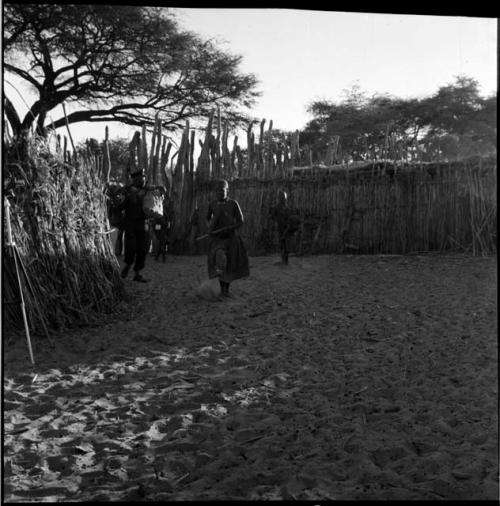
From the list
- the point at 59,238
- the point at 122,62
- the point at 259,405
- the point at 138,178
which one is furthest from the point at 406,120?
the point at 259,405

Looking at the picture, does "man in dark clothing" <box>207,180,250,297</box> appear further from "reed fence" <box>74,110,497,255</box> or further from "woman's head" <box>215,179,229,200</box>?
"reed fence" <box>74,110,497,255</box>

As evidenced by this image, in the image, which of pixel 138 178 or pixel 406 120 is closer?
pixel 138 178

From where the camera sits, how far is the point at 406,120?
23031 millimetres

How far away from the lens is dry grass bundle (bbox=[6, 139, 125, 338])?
4562 mm

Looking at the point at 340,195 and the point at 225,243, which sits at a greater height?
the point at 340,195

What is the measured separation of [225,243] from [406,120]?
1898 centimetres

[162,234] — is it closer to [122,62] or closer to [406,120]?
[122,62]

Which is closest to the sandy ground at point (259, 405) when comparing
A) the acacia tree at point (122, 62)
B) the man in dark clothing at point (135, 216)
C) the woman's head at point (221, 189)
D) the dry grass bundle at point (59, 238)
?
the dry grass bundle at point (59, 238)

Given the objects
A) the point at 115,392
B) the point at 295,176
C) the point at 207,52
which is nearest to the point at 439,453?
the point at 115,392

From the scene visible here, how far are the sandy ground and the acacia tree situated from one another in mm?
9191

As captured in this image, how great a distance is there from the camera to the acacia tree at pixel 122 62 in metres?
12.4

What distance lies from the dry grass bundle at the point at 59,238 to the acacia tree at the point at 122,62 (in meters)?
7.97

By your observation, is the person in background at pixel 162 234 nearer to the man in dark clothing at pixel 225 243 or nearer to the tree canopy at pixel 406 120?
the man in dark clothing at pixel 225 243

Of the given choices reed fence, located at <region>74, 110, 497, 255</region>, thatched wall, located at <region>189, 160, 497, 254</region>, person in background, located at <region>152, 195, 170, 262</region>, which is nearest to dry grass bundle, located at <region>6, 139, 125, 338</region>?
person in background, located at <region>152, 195, 170, 262</region>
